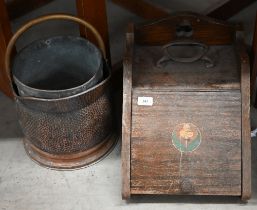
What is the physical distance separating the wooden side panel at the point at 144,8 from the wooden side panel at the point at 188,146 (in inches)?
27.2

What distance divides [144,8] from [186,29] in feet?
2.05

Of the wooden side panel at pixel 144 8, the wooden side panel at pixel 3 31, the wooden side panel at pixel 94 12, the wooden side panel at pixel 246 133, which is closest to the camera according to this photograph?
the wooden side panel at pixel 246 133

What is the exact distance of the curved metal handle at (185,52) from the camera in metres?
1.68

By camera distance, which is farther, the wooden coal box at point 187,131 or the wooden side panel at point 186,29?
the wooden side panel at point 186,29

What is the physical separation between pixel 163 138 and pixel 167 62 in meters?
0.29

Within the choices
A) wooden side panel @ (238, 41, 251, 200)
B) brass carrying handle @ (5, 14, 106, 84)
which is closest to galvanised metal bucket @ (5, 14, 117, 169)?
brass carrying handle @ (5, 14, 106, 84)

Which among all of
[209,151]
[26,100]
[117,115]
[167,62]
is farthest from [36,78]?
[209,151]

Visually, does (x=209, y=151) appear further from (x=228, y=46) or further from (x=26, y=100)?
(x=26, y=100)

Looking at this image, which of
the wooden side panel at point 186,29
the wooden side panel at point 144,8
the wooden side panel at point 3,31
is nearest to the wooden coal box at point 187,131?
the wooden side panel at point 186,29

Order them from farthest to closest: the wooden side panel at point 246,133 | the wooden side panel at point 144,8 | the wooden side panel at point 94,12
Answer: the wooden side panel at point 144,8 → the wooden side panel at point 94,12 → the wooden side panel at point 246,133

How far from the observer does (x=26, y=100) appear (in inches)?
62.2

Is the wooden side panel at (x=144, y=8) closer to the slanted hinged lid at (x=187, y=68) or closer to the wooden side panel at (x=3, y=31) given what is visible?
the slanted hinged lid at (x=187, y=68)

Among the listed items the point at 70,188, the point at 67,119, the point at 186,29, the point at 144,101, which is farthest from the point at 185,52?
the point at 70,188

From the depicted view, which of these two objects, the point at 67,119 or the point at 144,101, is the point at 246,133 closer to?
the point at 144,101
